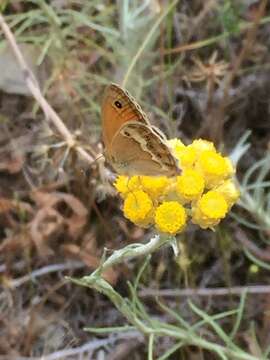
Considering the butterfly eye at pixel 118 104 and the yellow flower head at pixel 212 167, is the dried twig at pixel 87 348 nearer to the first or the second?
the yellow flower head at pixel 212 167

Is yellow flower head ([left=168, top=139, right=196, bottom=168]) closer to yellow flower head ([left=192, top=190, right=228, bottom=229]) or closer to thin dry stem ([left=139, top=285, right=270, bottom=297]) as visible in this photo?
yellow flower head ([left=192, top=190, right=228, bottom=229])

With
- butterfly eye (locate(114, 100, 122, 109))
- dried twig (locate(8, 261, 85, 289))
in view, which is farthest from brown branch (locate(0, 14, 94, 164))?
butterfly eye (locate(114, 100, 122, 109))

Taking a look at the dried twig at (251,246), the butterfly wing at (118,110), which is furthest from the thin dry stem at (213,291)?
the butterfly wing at (118,110)

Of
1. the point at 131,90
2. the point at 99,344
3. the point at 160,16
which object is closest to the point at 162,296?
the point at 99,344

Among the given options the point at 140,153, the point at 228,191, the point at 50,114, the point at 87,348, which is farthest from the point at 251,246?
the point at 140,153

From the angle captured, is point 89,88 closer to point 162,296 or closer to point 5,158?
point 5,158

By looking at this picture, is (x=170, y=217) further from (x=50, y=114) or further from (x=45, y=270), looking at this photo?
(x=45, y=270)
